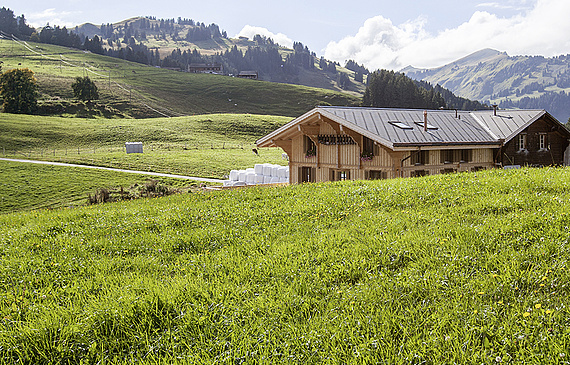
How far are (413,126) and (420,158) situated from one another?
291 centimetres

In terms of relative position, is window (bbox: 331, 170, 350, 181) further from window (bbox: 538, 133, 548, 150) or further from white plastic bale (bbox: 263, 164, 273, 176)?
window (bbox: 538, 133, 548, 150)

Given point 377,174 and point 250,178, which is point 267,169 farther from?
point 377,174

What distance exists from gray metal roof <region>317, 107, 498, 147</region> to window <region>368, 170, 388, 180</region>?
9.03ft

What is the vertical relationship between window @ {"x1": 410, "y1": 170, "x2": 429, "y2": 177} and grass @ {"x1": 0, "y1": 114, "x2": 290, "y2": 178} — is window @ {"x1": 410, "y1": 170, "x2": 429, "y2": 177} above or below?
below

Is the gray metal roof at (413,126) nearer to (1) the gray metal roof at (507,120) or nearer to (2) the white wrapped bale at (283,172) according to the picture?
(1) the gray metal roof at (507,120)

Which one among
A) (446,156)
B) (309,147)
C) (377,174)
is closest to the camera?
(377,174)

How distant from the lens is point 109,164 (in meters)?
64.4

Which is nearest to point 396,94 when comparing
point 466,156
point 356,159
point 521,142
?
point 521,142

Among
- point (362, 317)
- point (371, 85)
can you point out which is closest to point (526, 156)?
point (362, 317)

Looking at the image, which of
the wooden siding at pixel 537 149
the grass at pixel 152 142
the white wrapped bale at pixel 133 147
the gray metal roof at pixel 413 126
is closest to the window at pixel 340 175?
the gray metal roof at pixel 413 126

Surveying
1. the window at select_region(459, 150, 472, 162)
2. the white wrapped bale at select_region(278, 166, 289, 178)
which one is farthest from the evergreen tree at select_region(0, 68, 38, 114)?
the window at select_region(459, 150, 472, 162)

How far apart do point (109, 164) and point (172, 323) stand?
2475 inches

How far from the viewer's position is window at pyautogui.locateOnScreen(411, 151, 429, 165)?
31.3 m

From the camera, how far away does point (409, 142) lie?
29.8 m
